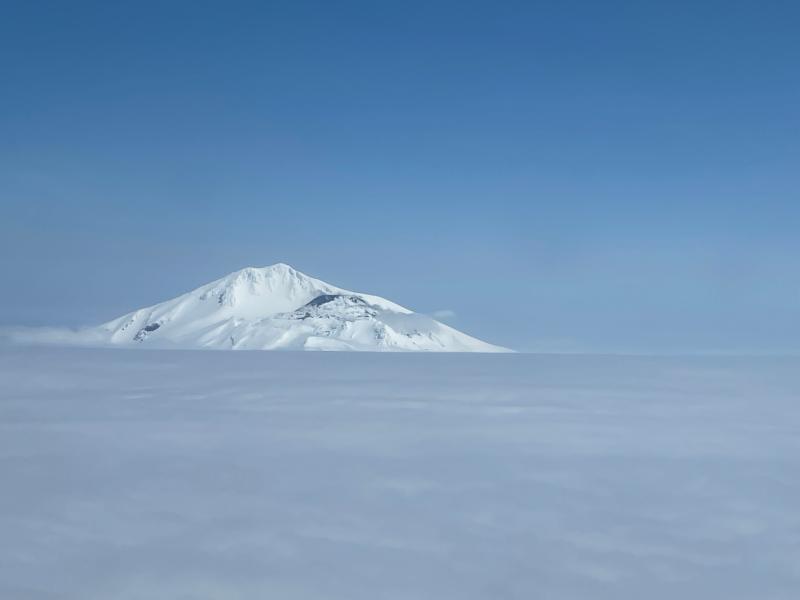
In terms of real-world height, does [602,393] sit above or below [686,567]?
above

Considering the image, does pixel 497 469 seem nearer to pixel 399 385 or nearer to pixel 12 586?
pixel 12 586

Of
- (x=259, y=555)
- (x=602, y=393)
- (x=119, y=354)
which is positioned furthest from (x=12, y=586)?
(x=119, y=354)

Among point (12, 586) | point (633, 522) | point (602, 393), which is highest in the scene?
point (602, 393)

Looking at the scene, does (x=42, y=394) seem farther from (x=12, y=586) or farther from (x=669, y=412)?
(x=669, y=412)

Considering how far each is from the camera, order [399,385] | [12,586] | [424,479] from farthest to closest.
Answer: [399,385] → [424,479] → [12,586]

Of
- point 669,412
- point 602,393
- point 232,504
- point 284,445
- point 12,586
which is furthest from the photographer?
point 602,393

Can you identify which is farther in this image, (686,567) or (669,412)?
(669,412)
